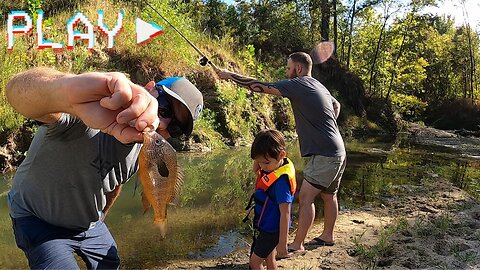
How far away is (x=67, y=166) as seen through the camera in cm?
253

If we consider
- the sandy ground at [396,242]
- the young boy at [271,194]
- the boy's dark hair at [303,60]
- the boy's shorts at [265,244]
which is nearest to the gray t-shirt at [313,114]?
the boy's dark hair at [303,60]

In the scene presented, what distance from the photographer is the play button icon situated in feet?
46.1

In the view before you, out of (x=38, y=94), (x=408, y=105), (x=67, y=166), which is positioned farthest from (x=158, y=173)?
(x=408, y=105)

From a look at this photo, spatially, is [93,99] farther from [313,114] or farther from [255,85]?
[255,85]

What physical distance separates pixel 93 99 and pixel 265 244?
2.81 metres

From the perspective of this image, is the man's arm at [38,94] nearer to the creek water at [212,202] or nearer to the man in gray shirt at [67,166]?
the man in gray shirt at [67,166]

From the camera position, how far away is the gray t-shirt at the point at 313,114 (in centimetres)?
538

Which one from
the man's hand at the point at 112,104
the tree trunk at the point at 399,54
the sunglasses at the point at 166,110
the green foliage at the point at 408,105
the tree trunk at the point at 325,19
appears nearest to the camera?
the man's hand at the point at 112,104

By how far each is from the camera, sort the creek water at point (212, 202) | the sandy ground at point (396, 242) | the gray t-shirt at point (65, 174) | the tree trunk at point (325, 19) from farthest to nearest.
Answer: the tree trunk at point (325, 19)
the creek water at point (212, 202)
the sandy ground at point (396, 242)
the gray t-shirt at point (65, 174)

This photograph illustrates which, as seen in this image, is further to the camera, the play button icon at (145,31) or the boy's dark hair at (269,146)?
the play button icon at (145,31)

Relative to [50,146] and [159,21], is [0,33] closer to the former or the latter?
[159,21]

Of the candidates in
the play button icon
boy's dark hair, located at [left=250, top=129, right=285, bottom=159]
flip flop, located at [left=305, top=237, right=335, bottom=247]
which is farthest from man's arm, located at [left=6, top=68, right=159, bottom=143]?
the play button icon

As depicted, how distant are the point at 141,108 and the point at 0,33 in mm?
10485

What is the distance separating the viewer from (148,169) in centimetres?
196
